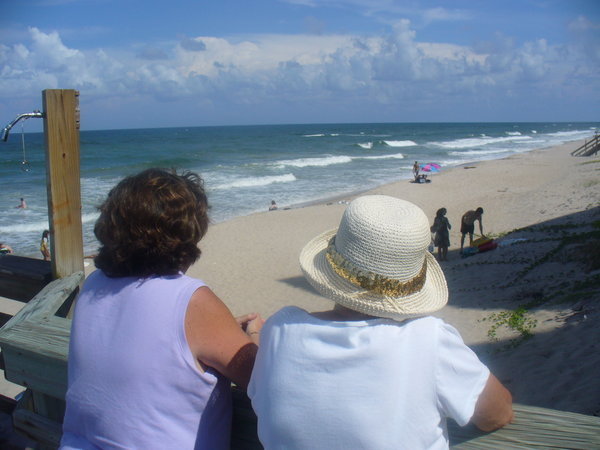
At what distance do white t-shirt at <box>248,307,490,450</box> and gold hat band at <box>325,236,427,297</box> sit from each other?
92 mm

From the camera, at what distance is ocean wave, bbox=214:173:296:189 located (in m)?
27.7

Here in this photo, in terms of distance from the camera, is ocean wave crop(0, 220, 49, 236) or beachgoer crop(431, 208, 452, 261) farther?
ocean wave crop(0, 220, 49, 236)

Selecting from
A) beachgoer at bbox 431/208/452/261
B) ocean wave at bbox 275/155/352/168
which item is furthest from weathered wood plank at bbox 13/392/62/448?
ocean wave at bbox 275/155/352/168

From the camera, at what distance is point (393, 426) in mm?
1177

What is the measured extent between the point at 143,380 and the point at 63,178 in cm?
136

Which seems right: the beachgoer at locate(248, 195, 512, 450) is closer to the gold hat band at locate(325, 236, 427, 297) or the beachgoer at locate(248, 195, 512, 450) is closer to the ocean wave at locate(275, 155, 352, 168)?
the gold hat band at locate(325, 236, 427, 297)

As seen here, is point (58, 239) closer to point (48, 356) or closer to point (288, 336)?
point (48, 356)

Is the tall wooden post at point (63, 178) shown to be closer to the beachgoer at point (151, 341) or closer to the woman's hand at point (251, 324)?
the beachgoer at point (151, 341)

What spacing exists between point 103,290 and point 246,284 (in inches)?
373

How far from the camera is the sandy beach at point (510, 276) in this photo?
5016 millimetres

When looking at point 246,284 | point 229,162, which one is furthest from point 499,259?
point 229,162

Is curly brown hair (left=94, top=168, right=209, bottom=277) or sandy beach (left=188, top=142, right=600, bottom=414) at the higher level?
curly brown hair (left=94, top=168, right=209, bottom=277)

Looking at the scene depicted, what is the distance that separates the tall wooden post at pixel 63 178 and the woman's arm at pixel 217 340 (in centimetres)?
130

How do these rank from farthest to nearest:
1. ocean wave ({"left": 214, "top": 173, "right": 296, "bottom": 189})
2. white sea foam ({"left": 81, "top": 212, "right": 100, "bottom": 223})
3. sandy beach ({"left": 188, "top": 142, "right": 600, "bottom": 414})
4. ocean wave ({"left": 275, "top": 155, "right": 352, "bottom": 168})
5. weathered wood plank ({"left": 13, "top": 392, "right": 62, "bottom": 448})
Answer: ocean wave ({"left": 275, "top": 155, "right": 352, "bottom": 168})
ocean wave ({"left": 214, "top": 173, "right": 296, "bottom": 189})
white sea foam ({"left": 81, "top": 212, "right": 100, "bottom": 223})
sandy beach ({"left": 188, "top": 142, "right": 600, "bottom": 414})
weathered wood plank ({"left": 13, "top": 392, "right": 62, "bottom": 448})
